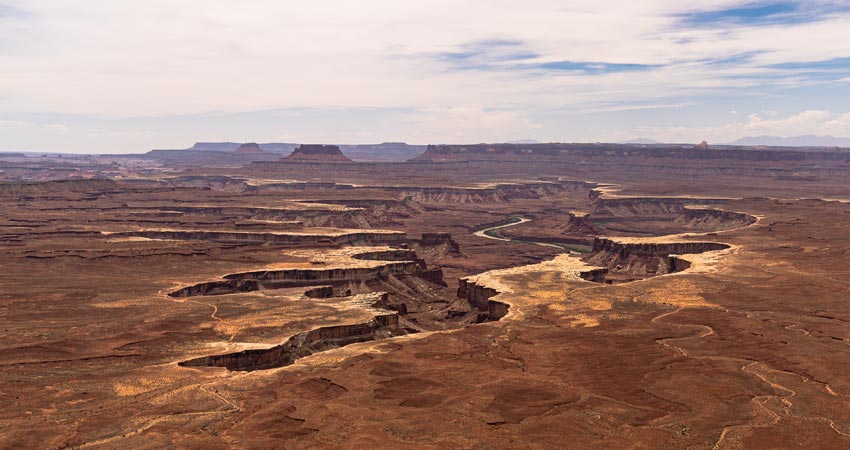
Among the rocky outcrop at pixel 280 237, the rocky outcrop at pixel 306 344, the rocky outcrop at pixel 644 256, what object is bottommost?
the rocky outcrop at pixel 644 256

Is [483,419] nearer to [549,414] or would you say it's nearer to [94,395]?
[549,414]

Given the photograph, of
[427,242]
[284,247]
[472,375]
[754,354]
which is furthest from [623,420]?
[427,242]

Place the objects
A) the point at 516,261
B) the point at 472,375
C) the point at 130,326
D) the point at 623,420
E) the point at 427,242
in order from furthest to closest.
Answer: the point at 427,242 < the point at 516,261 < the point at 130,326 < the point at 472,375 < the point at 623,420

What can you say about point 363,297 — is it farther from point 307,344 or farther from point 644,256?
point 644,256

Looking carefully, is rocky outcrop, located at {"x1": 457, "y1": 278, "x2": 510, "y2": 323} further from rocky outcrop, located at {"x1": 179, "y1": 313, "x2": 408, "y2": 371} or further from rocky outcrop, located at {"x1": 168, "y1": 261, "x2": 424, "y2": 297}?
rocky outcrop, located at {"x1": 168, "y1": 261, "x2": 424, "y2": 297}

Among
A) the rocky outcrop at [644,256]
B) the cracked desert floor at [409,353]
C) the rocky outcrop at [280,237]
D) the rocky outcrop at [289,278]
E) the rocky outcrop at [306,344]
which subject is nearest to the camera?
the cracked desert floor at [409,353]

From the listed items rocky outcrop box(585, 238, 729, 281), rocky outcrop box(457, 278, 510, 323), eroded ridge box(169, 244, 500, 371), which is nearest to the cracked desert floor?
eroded ridge box(169, 244, 500, 371)

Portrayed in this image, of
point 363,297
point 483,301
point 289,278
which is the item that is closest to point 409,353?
point 363,297

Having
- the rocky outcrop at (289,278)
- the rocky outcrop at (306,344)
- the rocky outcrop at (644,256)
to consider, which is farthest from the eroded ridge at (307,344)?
the rocky outcrop at (644,256)

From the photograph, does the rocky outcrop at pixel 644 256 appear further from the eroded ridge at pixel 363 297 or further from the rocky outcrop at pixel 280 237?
the rocky outcrop at pixel 280 237
